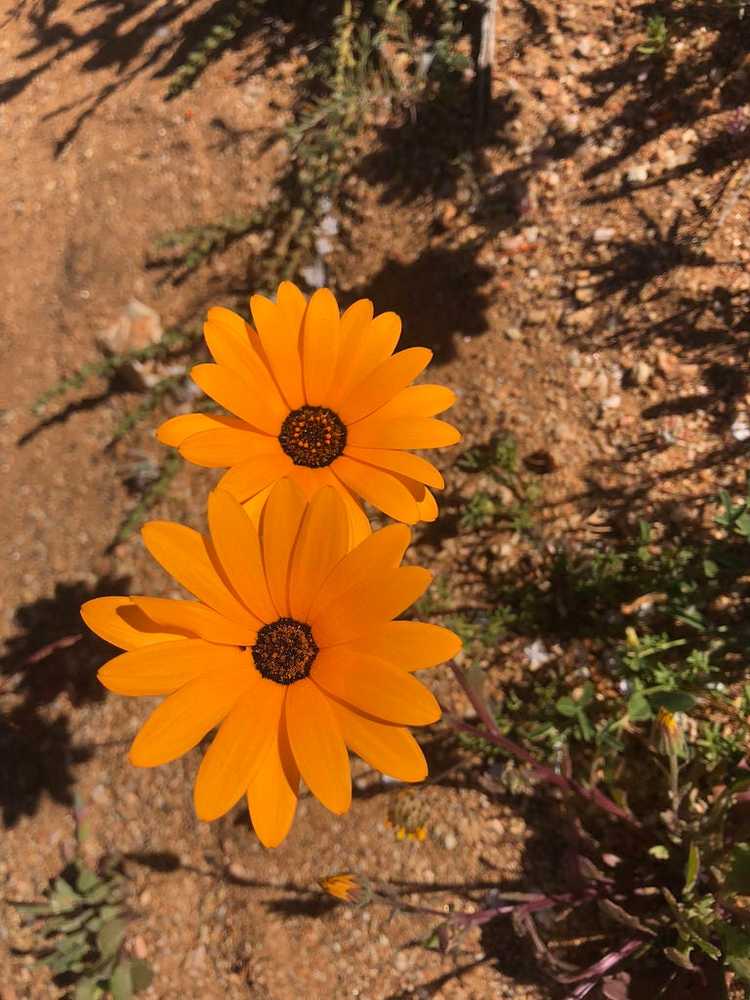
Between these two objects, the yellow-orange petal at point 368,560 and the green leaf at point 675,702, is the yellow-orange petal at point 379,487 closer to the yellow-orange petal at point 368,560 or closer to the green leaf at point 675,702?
the yellow-orange petal at point 368,560

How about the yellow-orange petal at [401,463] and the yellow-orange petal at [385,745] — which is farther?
the yellow-orange petal at [401,463]

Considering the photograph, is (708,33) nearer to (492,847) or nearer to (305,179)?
(305,179)

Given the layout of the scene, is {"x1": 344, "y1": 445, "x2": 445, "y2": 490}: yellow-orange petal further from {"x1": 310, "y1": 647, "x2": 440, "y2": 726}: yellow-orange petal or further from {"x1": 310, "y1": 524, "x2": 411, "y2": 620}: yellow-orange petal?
{"x1": 310, "y1": 647, "x2": 440, "y2": 726}: yellow-orange petal

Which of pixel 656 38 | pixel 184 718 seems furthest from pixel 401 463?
pixel 656 38

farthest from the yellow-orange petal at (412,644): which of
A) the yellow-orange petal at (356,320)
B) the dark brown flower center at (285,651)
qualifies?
the yellow-orange petal at (356,320)

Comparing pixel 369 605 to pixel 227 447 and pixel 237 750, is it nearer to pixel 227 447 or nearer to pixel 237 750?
pixel 237 750

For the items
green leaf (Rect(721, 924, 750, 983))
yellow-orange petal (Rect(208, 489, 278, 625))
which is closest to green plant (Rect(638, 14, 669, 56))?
yellow-orange petal (Rect(208, 489, 278, 625))

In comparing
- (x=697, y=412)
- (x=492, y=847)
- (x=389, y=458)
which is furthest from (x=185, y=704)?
(x=697, y=412)
